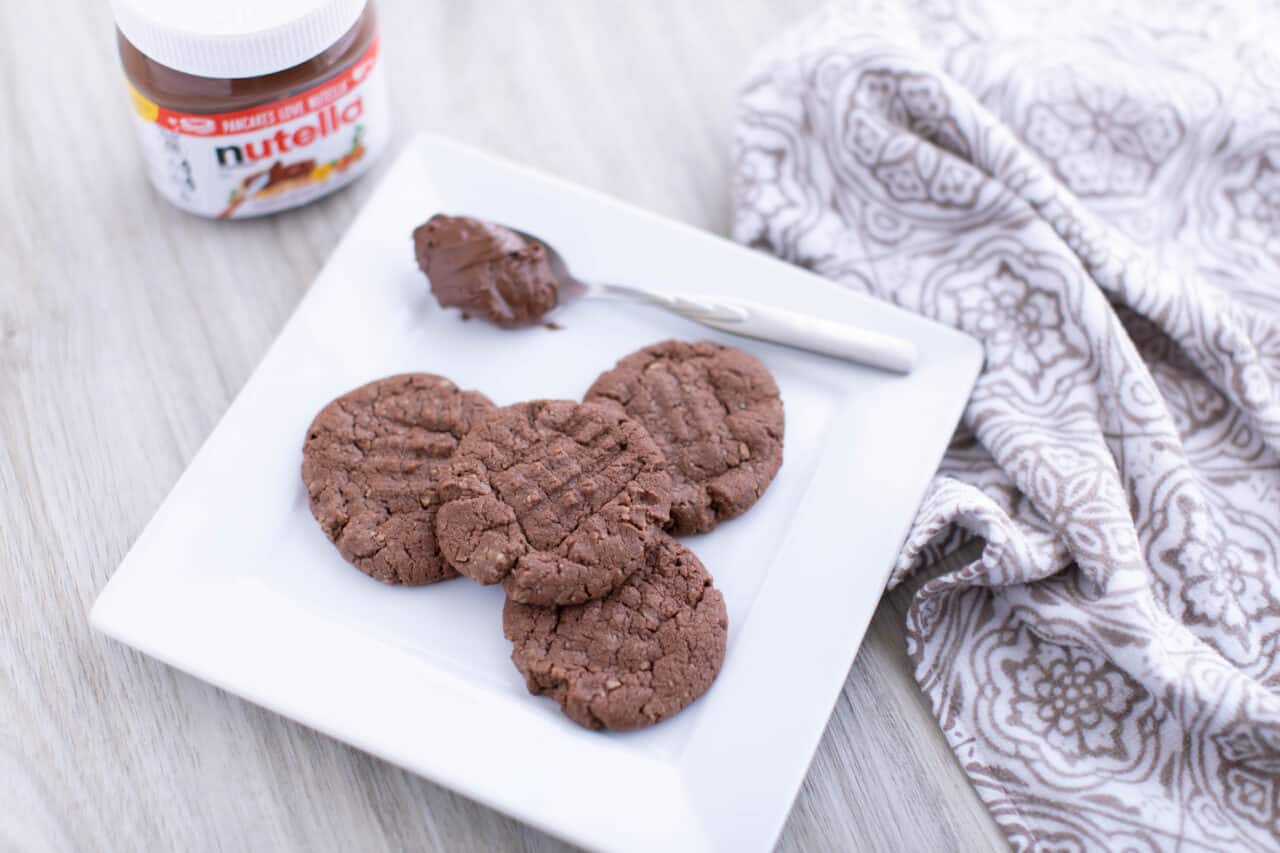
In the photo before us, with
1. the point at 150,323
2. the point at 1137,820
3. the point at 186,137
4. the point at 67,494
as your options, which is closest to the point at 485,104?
the point at 186,137

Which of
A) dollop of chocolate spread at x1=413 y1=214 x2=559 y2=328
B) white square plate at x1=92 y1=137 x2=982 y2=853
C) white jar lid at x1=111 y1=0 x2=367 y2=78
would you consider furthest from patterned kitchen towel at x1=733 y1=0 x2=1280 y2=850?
white jar lid at x1=111 y1=0 x2=367 y2=78

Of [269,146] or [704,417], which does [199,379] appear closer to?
[269,146]

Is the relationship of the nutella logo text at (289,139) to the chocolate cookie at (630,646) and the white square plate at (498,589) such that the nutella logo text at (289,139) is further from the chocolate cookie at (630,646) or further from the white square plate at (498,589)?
the chocolate cookie at (630,646)

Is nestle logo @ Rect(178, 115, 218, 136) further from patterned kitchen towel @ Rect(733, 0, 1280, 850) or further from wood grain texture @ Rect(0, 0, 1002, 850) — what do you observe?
patterned kitchen towel @ Rect(733, 0, 1280, 850)

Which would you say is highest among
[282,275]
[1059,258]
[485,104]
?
[1059,258]

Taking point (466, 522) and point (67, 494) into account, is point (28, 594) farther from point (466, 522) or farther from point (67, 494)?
point (466, 522)

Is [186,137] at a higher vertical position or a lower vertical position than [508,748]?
higher
